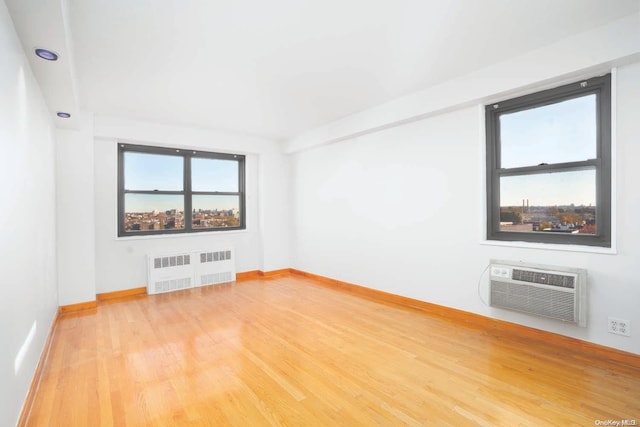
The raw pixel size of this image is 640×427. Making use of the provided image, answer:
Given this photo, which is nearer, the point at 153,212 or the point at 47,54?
the point at 47,54

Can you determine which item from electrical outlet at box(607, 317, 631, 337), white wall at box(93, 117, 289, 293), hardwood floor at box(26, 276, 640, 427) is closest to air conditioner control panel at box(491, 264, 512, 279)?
hardwood floor at box(26, 276, 640, 427)

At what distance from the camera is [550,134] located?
3014 mm

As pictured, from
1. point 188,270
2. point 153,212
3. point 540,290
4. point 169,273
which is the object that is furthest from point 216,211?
point 540,290

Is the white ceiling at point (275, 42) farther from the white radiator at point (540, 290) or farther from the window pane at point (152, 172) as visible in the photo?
the white radiator at point (540, 290)

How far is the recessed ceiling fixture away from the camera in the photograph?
6.98ft

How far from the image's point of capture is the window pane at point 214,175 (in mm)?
5605

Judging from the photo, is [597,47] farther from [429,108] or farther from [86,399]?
[86,399]

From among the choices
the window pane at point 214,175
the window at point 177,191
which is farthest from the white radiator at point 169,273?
the window pane at point 214,175

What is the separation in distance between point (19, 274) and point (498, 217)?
14.0 ft

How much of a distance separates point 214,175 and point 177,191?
2.53ft

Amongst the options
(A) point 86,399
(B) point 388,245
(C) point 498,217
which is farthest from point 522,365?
(A) point 86,399

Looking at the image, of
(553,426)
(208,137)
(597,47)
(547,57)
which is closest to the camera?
(553,426)

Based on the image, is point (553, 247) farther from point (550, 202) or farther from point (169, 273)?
point (169, 273)

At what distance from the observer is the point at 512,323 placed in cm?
313
